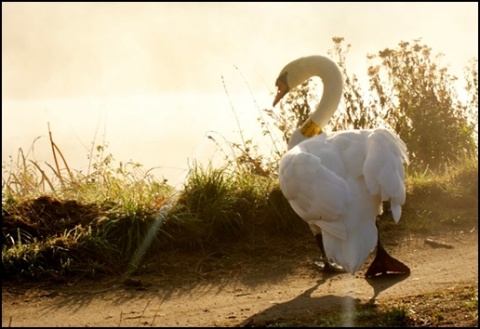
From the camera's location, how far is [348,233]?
241 inches

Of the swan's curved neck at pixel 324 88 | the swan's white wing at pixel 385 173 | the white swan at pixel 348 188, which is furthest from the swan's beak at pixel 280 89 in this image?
the swan's white wing at pixel 385 173

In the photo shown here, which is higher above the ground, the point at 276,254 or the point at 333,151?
the point at 333,151

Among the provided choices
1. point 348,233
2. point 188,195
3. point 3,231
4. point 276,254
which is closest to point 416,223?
point 276,254

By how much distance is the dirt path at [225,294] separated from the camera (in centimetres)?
610

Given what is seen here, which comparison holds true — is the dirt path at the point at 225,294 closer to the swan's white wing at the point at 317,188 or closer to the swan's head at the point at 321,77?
the swan's white wing at the point at 317,188

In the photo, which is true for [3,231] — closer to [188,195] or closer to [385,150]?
[188,195]

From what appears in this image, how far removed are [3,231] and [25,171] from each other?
2003 mm

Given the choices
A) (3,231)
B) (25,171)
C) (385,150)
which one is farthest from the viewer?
(25,171)

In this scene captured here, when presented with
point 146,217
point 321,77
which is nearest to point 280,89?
point 321,77

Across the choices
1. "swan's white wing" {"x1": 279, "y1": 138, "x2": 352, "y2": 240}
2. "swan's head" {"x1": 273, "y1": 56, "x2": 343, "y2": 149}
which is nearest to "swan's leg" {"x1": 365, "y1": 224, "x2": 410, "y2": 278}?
"swan's white wing" {"x1": 279, "y1": 138, "x2": 352, "y2": 240}

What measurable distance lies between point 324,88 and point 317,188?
275 centimetres

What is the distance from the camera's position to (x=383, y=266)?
7.06m

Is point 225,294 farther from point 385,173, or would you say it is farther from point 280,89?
point 280,89

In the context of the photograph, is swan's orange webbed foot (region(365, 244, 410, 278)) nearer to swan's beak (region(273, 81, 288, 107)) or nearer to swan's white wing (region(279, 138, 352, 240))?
swan's white wing (region(279, 138, 352, 240))
